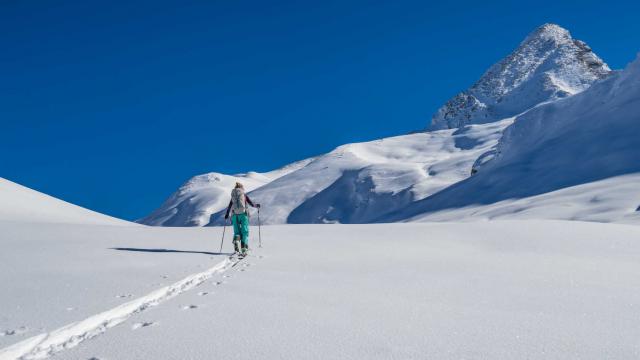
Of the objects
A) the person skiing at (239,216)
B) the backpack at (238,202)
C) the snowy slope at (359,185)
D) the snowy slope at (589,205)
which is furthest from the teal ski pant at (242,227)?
the snowy slope at (359,185)

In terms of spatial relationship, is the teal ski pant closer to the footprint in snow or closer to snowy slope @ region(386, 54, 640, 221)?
the footprint in snow

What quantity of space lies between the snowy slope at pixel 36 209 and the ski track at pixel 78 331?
835 inches

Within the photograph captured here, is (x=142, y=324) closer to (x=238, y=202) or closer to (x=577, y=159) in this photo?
(x=238, y=202)

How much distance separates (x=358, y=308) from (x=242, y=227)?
8196 millimetres

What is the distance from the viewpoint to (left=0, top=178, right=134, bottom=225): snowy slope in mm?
27094

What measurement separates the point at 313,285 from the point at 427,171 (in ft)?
461

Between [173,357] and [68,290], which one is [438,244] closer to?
[68,290]

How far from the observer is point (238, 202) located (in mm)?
14969

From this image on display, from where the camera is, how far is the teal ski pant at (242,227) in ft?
44.2

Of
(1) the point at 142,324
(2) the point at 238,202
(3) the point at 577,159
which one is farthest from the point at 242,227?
(3) the point at 577,159

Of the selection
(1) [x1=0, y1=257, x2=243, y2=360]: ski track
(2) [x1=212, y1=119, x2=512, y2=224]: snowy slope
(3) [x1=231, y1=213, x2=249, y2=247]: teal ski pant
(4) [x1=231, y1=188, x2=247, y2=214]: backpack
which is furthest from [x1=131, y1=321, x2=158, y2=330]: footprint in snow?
(2) [x1=212, y1=119, x2=512, y2=224]: snowy slope

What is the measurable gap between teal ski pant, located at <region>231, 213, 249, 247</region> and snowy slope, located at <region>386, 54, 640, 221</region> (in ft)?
145

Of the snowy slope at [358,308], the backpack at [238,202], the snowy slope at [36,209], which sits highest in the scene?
the snowy slope at [36,209]

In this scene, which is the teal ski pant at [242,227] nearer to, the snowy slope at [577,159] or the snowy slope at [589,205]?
the snowy slope at [589,205]
